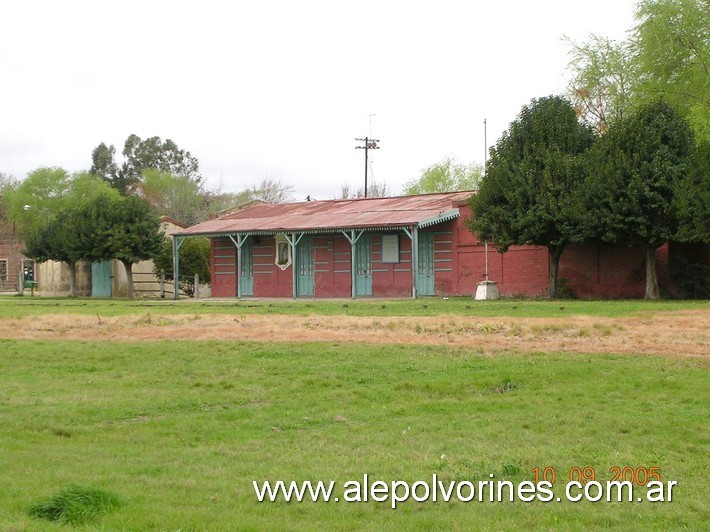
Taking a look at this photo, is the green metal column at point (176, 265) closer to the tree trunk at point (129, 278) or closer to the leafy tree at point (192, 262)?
the tree trunk at point (129, 278)

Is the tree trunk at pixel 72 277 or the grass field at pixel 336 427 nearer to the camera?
the grass field at pixel 336 427

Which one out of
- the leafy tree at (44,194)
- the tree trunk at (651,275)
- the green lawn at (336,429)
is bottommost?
the green lawn at (336,429)

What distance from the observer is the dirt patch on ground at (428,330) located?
15.8 meters

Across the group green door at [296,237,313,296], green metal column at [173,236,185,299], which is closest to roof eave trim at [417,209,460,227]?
green door at [296,237,313,296]

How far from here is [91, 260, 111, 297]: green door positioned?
164 ft

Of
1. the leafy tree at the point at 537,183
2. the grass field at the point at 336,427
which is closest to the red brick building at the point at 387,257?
the leafy tree at the point at 537,183

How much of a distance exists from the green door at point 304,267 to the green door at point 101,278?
13.2 m

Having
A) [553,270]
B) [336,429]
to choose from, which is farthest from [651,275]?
[336,429]

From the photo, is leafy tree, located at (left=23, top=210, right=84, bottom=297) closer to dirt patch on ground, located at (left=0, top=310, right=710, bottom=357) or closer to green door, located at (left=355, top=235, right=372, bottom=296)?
green door, located at (left=355, top=235, right=372, bottom=296)

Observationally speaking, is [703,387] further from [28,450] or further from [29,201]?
[29,201]

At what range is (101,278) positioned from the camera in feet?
165

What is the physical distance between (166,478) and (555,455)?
344 cm

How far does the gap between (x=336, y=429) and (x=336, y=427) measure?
0.38 ft

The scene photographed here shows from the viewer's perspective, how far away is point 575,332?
56.4 feet
